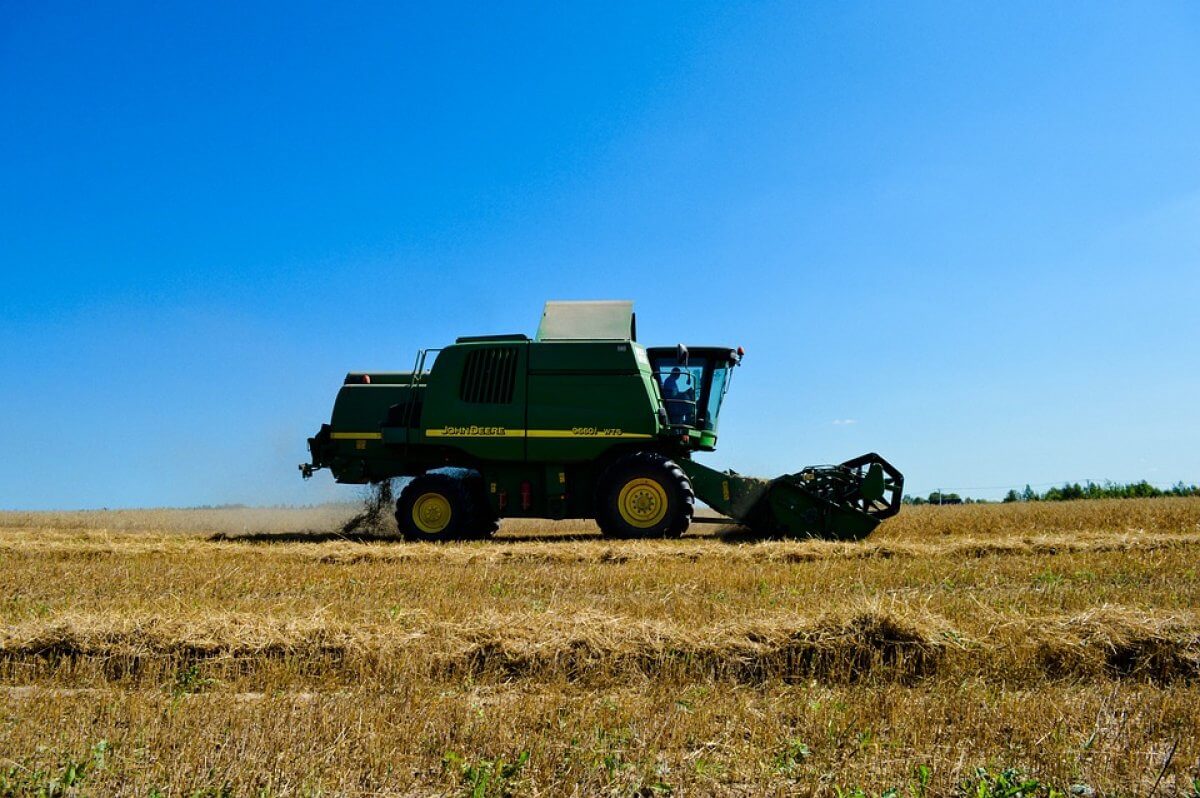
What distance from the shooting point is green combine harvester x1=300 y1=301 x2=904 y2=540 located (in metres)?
12.1

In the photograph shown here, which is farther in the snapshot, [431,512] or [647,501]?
[431,512]

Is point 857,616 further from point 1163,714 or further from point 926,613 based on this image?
point 1163,714

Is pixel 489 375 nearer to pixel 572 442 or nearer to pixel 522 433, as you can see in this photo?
pixel 522 433

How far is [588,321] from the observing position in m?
13.2

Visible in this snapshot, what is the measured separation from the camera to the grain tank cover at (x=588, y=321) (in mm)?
12984

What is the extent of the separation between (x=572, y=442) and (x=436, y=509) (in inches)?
86.7

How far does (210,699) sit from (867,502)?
30.7 feet

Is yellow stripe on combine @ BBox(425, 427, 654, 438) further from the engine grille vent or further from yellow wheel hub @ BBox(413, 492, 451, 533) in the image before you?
yellow wheel hub @ BBox(413, 492, 451, 533)

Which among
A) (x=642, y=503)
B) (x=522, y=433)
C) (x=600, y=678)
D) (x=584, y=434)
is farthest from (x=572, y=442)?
(x=600, y=678)

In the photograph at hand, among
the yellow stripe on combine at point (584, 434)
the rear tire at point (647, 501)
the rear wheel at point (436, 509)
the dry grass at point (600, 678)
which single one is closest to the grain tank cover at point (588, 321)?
the yellow stripe on combine at point (584, 434)

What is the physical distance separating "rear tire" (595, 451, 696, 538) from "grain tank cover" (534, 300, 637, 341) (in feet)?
6.44

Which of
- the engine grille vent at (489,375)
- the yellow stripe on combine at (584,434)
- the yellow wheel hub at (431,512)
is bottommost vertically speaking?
the yellow wheel hub at (431,512)

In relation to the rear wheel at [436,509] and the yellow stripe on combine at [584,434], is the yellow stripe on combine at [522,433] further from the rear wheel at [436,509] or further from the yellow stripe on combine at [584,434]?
the rear wheel at [436,509]

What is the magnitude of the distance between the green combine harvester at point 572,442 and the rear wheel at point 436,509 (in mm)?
16
